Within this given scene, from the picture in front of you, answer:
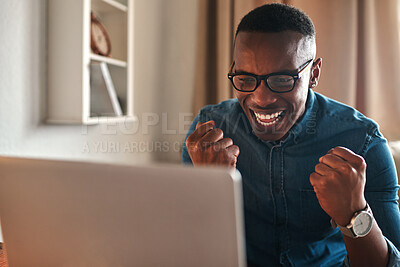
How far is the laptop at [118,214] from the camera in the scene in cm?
45

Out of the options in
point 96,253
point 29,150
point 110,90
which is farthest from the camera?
point 110,90

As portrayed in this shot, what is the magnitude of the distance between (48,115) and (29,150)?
0.18 metres

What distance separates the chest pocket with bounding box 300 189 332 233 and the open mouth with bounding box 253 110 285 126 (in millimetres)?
237

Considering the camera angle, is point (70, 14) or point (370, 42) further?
point (370, 42)

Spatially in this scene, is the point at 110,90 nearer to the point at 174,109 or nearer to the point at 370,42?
the point at 174,109

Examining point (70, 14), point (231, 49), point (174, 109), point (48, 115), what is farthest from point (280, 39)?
point (174, 109)

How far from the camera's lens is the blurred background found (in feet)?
4.71

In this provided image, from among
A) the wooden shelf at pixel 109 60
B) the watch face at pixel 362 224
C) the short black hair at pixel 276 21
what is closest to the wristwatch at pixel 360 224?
the watch face at pixel 362 224

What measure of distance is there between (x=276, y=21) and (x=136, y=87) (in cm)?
147

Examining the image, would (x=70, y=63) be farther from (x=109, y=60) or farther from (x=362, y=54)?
(x=362, y=54)

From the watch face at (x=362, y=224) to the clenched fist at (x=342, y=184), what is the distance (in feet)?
0.05

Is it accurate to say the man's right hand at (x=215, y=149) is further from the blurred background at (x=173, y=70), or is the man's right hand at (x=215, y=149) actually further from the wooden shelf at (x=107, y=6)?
the wooden shelf at (x=107, y=6)

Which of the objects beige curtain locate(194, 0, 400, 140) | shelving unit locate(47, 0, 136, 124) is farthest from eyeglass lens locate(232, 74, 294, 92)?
beige curtain locate(194, 0, 400, 140)

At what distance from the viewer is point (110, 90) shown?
1.71m
